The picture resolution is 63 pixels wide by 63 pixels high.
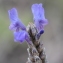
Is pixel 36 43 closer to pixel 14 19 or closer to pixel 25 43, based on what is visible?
pixel 14 19

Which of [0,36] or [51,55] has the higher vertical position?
[0,36]

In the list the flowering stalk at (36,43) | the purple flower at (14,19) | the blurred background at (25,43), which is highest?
the blurred background at (25,43)

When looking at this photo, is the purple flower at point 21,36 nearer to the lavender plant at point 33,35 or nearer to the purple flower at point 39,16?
the lavender plant at point 33,35

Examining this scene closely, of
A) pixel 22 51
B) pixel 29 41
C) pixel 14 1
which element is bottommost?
pixel 29 41

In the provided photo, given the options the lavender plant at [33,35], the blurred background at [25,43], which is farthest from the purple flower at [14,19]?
the blurred background at [25,43]

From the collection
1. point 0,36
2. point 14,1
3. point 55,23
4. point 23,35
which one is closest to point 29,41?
point 23,35

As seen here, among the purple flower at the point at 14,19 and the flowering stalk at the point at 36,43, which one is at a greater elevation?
the purple flower at the point at 14,19

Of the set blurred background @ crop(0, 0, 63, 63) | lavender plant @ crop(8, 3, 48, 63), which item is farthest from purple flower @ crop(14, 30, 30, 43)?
blurred background @ crop(0, 0, 63, 63)

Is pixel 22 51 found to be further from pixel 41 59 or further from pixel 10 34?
pixel 41 59

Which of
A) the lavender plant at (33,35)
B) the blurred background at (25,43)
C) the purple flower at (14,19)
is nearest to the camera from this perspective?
the lavender plant at (33,35)

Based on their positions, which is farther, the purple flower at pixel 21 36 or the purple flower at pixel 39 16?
the purple flower at pixel 39 16

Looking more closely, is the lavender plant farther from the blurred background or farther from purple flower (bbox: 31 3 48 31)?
the blurred background
